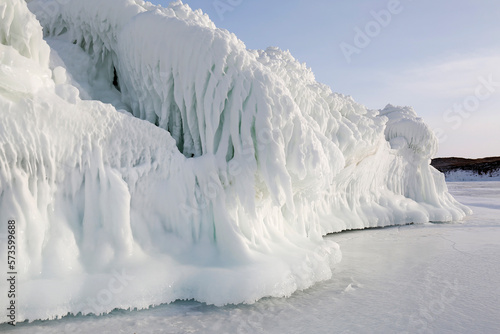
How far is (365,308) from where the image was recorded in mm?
3600

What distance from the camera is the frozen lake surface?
3082 mm

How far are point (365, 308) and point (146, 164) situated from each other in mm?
2628

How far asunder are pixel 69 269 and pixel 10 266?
0.44 metres

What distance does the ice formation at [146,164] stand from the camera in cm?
331

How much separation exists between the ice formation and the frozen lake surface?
0.17 m

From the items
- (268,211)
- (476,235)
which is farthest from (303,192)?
(476,235)

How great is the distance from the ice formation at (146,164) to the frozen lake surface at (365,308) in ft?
0.55

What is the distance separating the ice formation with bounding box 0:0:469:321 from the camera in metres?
3.31

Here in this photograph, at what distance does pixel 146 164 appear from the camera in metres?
4.07

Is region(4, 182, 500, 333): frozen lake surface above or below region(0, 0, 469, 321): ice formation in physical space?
below

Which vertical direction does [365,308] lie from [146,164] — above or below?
below

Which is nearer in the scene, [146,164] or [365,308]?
[365,308]

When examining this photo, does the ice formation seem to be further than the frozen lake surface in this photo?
Yes

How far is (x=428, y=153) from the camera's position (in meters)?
10.8
